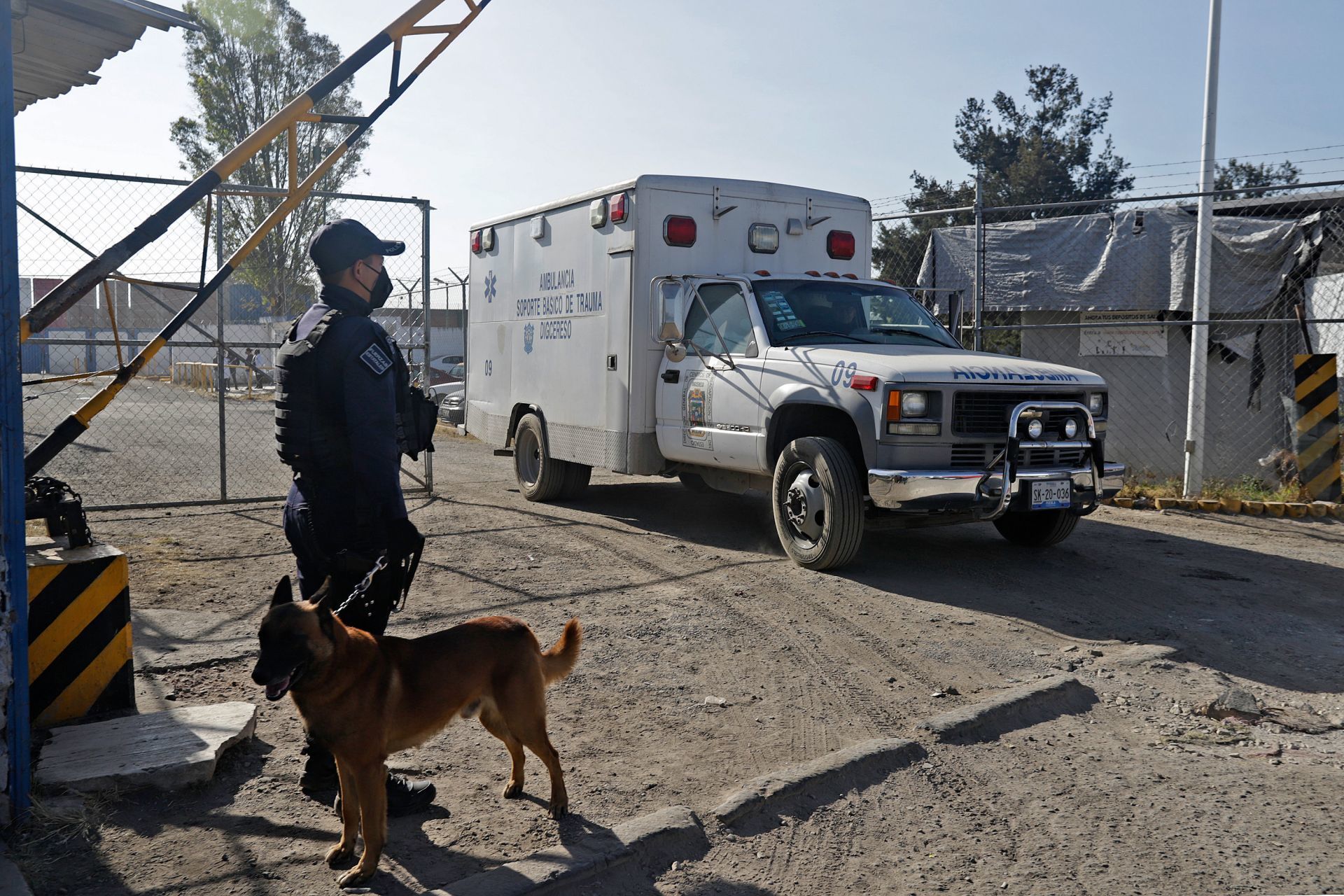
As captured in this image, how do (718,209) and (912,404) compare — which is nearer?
(912,404)

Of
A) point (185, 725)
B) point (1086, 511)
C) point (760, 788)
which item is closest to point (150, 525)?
point (185, 725)

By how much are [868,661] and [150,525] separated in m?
6.35

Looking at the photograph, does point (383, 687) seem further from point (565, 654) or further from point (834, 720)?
point (834, 720)

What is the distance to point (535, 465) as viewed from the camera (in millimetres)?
10250

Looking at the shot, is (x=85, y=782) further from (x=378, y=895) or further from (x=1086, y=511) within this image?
(x=1086, y=511)

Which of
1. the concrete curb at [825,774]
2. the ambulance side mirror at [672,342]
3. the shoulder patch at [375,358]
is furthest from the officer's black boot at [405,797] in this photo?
the ambulance side mirror at [672,342]

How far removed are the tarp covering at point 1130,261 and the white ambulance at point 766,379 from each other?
4111mm

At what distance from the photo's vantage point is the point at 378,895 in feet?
9.53

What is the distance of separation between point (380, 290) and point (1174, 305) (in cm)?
1056

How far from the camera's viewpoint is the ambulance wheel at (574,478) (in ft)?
32.9

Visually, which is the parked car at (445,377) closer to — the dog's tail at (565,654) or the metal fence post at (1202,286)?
the metal fence post at (1202,286)

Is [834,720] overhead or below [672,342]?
below

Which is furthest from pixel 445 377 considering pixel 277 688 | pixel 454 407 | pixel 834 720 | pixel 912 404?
pixel 277 688

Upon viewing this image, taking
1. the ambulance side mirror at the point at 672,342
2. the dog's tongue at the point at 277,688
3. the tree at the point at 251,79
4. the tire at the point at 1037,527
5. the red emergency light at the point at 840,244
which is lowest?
the tire at the point at 1037,527
